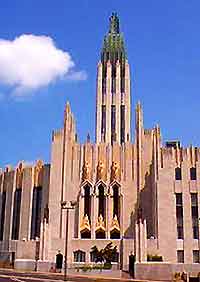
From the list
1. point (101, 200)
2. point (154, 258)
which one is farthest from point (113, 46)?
point (154, 258)

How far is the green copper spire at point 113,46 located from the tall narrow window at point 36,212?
146ft

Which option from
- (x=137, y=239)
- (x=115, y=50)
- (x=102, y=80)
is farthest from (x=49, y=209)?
(x=115, y=50)

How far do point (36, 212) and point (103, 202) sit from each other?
10132 mm

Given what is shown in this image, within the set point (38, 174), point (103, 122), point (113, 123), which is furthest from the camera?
point (103, 122)

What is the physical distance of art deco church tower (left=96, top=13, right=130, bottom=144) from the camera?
323ft

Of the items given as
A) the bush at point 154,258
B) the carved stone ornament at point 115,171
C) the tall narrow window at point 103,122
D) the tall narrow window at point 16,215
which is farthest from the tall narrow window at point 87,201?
the tall narrow window at point 103,122

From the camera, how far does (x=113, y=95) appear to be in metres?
102

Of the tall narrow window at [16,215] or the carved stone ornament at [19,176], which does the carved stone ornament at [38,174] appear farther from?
the tall narrow window at [16,215]

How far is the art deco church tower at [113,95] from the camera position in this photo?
98.5 m

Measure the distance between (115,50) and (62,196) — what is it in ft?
167

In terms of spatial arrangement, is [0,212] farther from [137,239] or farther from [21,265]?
[137,239]

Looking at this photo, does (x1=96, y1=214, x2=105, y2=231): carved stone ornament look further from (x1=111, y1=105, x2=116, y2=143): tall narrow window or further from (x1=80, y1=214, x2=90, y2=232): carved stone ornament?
(x1=111, y1=105, x2=116, y2=143): tall narrow window

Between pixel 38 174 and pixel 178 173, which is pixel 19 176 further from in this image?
pixel 178 173

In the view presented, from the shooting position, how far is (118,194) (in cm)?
6975
